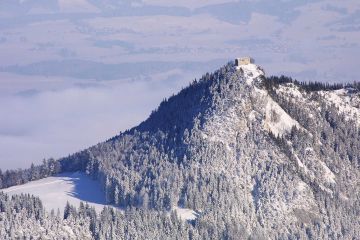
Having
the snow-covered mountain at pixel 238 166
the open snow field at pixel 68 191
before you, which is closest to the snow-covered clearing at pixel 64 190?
the open snow field at pixel 68 191

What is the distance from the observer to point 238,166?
178125 millimetres

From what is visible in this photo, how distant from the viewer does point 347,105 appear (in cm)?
19975

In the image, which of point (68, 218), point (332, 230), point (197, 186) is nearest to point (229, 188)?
point (197, 186)

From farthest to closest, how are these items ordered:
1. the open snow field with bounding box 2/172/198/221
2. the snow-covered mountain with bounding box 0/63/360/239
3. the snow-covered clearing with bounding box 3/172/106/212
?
the snow-covered clearing with bounding box 3/172/106/212 → the open snow field with bounding box 2/172/198/221 → the snow-covered mountain with bounding box 0/63/360/239

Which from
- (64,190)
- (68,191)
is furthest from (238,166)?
(64,190)

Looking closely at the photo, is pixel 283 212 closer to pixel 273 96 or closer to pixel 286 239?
pixel 286 239

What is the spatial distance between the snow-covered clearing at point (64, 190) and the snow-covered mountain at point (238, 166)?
234 centimetres

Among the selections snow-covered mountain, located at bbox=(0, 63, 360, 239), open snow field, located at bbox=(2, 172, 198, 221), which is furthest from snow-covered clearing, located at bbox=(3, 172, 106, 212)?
snow-covered mountain, located at bbox=(0, 63, 360, 239)

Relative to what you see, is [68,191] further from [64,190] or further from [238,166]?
[238,166]

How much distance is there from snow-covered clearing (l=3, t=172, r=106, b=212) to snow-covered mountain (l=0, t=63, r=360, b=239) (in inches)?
92.2

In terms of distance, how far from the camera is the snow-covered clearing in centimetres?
17475

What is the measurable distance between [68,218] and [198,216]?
21.1 m

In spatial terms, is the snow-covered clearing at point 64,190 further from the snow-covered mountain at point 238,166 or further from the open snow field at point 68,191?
the snow-covered mountain at point 238,166

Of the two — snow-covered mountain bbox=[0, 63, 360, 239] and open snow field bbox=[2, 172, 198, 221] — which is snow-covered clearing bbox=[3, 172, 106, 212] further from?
snow-covered mountain bbox=[0, 63, 360, 239]
